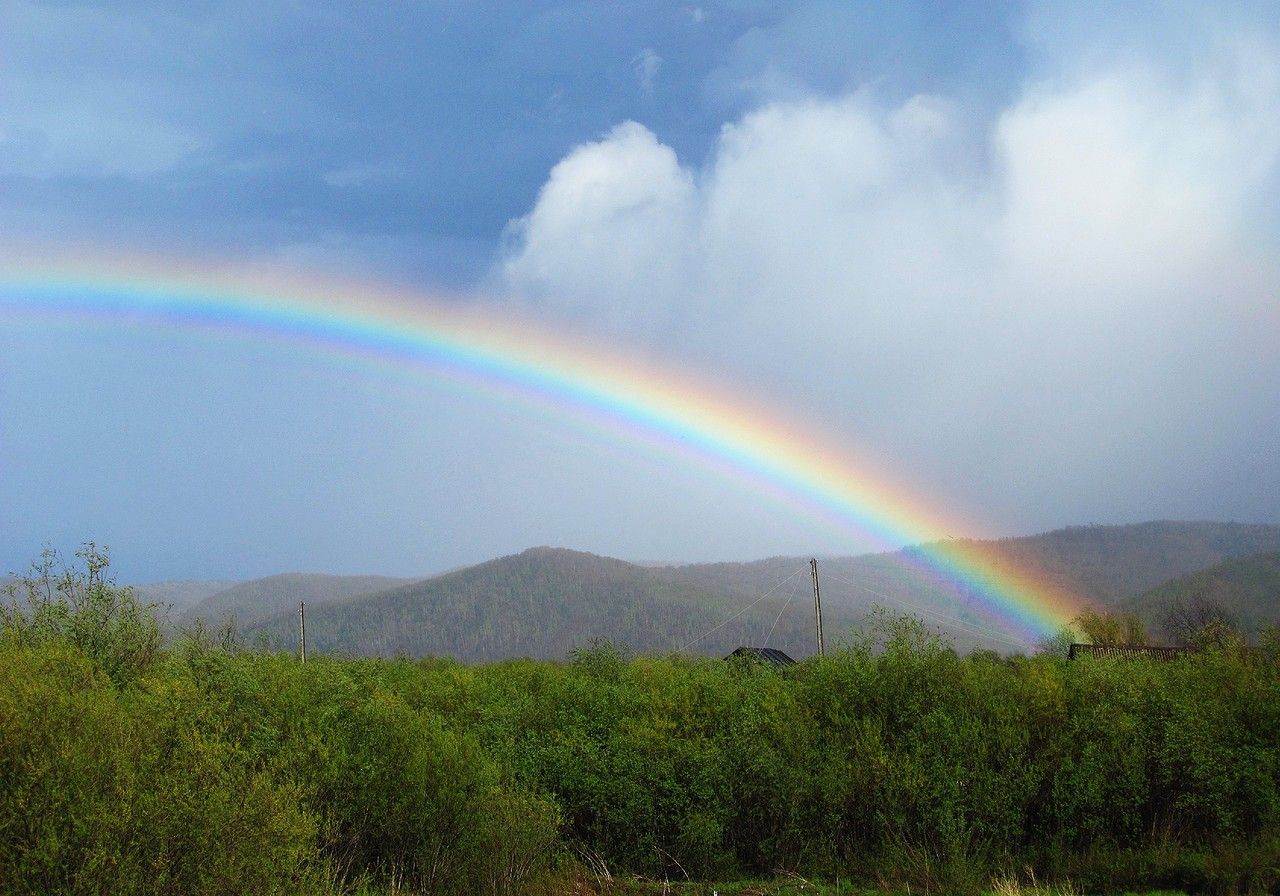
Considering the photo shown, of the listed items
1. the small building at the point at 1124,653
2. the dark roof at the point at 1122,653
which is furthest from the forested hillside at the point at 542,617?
the small building at the point at 1124,653

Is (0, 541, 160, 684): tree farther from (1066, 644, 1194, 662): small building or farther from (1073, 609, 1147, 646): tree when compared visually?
(1073, 609, 1147, 646): tree

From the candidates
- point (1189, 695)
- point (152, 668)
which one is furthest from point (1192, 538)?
point (152, 668)

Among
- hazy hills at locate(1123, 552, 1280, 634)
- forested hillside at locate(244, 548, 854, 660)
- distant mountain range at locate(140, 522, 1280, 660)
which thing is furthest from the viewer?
forested hillside at locate(244, 548, 854, 660)

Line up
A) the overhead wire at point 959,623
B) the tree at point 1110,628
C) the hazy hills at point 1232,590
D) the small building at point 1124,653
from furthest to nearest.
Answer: the overhead wire at point 959,623 < the hazy hills at point 1232,590 < the tree at point 1110,628 < the small building at point 1124,653

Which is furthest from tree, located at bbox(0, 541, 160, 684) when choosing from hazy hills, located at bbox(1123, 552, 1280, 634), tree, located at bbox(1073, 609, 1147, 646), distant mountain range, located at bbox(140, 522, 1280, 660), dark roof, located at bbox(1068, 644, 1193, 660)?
distant mountain range, located at bbox(140, 522, 1280, 660)

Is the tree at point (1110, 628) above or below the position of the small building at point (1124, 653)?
below

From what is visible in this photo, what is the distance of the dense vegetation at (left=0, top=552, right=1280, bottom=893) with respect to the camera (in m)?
18.0

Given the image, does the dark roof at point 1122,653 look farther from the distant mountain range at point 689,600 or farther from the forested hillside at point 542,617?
the forested hillside at point 542,617

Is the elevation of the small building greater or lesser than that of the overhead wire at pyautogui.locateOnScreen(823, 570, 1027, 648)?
greater

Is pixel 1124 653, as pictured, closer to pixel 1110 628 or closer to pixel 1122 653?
pixel 1122 653

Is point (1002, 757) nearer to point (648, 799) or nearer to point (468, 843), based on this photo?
point (648, 799)

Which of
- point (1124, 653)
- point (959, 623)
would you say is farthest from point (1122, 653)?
point (959, 623)

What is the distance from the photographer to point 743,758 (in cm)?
2375

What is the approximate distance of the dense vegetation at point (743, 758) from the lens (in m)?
18.0
